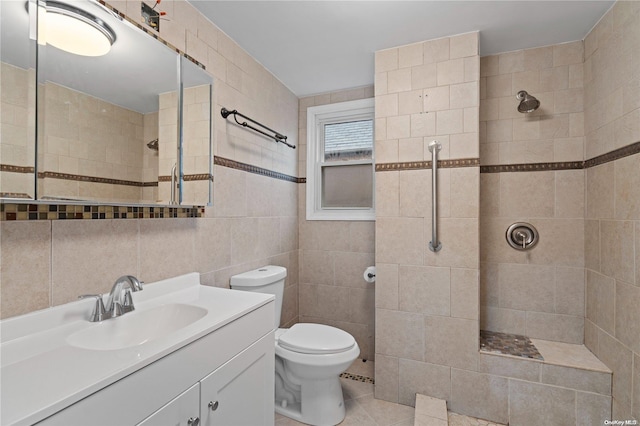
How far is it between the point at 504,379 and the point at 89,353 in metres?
2.08

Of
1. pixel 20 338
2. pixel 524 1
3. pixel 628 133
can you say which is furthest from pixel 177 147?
pixel 628 133

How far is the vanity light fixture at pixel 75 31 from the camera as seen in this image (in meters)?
1.01

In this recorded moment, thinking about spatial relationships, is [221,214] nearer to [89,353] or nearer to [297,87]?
[89,353]

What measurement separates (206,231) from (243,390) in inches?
33.4

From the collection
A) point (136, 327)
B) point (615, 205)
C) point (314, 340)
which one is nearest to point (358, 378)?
point (314, 340)

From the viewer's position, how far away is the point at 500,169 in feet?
6.95

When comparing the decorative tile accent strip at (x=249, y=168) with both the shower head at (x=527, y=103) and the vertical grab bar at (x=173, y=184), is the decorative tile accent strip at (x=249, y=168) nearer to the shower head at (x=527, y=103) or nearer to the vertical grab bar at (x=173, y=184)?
the vertical grab bar at (x=173, y=184)

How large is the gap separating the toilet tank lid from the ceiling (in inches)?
59.4

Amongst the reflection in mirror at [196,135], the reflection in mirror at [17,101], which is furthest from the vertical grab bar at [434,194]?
the reflection in mirror at [17,101]

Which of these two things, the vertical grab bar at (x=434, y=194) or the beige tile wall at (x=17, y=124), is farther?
the vertical grab bar at (x=434, y=194)

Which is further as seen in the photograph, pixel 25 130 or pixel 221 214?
pixel 221 214

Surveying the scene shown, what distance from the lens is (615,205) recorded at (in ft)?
5.25

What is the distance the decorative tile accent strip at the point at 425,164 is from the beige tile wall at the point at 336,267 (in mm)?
624

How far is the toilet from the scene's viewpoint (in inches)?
67.6
